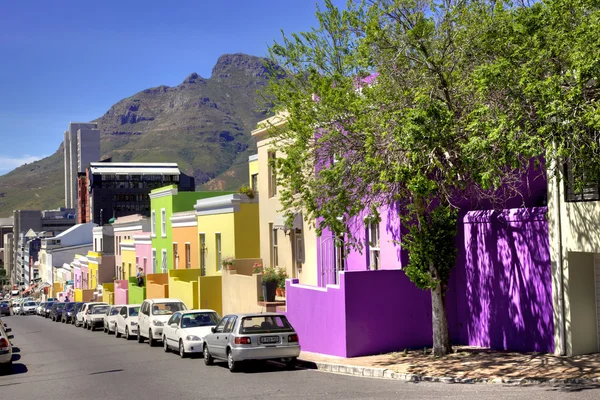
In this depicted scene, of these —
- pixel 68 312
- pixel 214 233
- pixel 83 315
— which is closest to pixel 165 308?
pixel 214 233

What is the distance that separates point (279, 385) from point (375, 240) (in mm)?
7339

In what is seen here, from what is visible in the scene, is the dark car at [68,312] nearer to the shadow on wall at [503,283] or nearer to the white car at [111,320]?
the white car at [111,320]

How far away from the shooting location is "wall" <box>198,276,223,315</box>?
105 feet

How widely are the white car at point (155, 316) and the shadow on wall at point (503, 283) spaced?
37.4ft

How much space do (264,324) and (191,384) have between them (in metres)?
2.63

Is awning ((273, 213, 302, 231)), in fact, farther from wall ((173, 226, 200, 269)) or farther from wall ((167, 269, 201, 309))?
wall ((173, 226, 200, 269))

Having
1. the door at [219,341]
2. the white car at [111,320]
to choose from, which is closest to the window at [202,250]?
the white car at [111,320]

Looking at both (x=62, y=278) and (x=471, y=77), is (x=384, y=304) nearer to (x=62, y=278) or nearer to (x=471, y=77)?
(x=471, y=77)

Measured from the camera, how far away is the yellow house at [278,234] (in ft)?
85.7

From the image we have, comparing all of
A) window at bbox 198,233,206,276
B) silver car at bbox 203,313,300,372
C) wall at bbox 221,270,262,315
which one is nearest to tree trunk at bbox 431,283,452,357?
silver car at bbox 203,313,300,372

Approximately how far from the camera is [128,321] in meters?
31.1

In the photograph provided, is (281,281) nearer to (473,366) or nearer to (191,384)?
(191,384)

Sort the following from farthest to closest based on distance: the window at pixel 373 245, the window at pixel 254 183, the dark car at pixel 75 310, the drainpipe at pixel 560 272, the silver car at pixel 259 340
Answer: the dark car at pixel 75 310 < the window at pixel 254 183 < the window at pixel 373 245 < the silver car at pixel 259 340 < the drainpipe at pixel 560 272

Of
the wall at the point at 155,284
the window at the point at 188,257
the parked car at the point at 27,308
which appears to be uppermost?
the window at the point at 188,257
